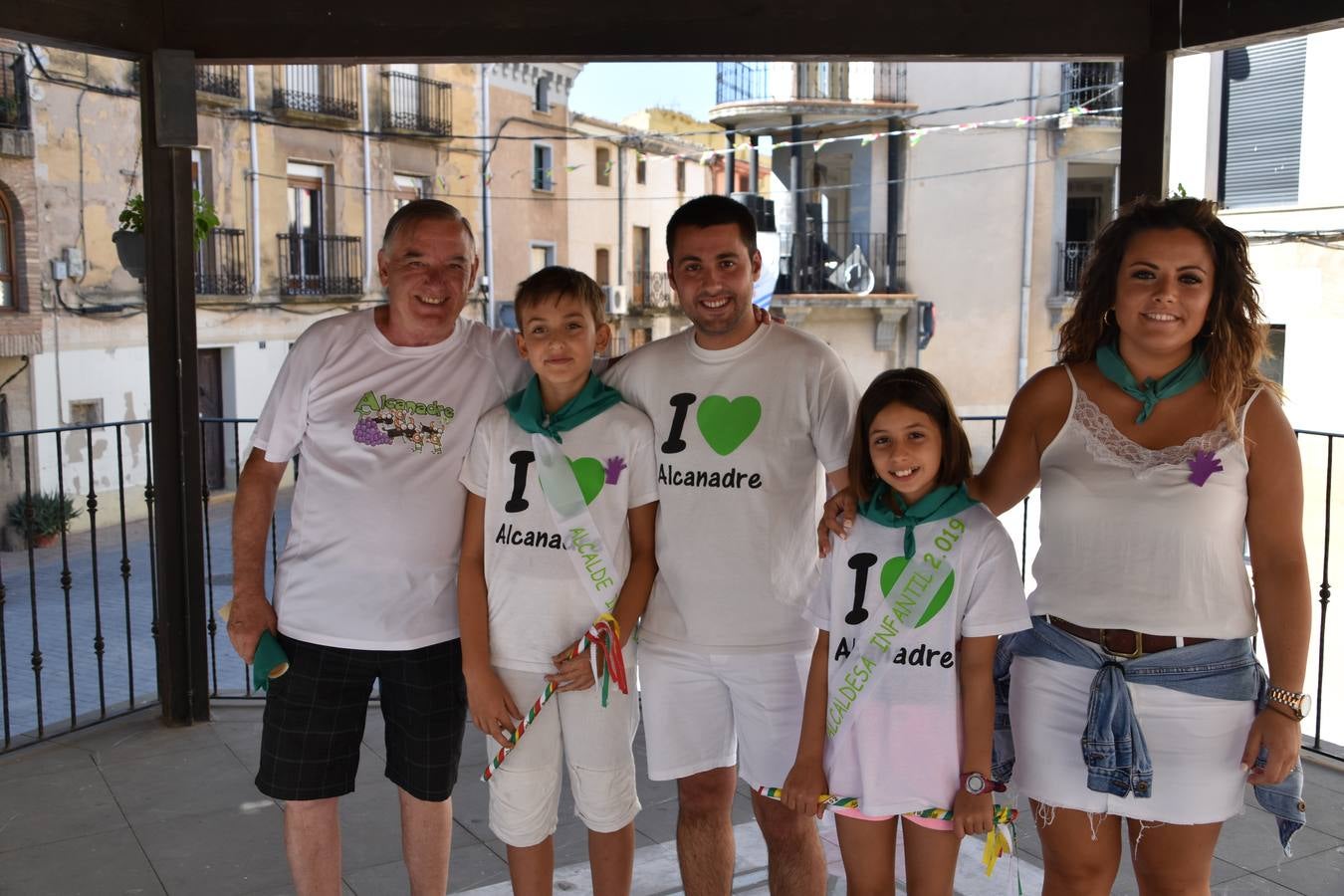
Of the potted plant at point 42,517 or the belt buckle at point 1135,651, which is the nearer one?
the belt buckle at point 1135,651

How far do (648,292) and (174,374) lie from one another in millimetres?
25597

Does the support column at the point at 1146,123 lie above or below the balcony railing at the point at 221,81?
below

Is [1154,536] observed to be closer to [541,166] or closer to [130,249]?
[130,249]

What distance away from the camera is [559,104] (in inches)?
997

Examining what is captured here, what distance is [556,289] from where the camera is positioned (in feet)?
8.39

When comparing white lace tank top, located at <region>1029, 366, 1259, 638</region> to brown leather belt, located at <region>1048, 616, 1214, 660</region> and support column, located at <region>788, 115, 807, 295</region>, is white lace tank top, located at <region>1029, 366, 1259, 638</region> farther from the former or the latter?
support column, located at <region>788, 115, 807, 295</region>

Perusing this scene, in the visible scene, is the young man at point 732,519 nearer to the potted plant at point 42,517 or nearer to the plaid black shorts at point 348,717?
the plaid black shorts at point 348,717

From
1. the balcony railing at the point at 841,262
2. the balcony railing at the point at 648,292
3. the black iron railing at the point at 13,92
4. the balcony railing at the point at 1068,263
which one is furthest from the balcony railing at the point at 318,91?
the balcony railing at the point at 1068,263

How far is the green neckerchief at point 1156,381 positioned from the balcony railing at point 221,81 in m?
17.3

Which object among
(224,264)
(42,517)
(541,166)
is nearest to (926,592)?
(42,517)

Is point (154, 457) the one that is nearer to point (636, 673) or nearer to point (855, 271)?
point (636, 673)

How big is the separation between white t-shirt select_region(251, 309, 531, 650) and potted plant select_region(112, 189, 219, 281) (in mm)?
1804

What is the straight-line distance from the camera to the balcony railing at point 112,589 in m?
4.43

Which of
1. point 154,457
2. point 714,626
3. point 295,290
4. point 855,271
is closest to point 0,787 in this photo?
point 154,457
